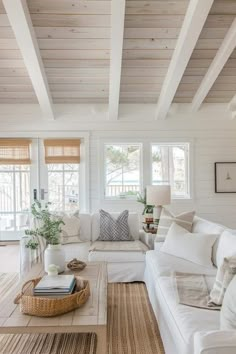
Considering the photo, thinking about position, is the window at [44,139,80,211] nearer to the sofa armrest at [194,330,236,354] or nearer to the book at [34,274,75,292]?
the book at [34,274,75,292]

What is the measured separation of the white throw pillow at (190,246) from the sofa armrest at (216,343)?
1.63 meters

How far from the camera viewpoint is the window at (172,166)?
5.99 metres

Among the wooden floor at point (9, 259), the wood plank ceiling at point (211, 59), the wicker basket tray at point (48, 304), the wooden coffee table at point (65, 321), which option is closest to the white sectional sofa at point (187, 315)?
the wooden coffee table at point (65, 321)

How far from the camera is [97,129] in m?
5.83

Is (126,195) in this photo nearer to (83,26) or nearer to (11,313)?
(83,26)

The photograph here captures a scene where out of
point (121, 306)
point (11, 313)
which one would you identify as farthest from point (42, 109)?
point (11, 313)

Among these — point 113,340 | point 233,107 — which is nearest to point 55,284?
point 113,340

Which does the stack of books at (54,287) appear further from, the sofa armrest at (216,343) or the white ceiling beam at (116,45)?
the white ceiling beam at (116,45)

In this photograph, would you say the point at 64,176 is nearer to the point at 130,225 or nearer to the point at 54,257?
the point at 130,225

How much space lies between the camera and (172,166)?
6.02 meters

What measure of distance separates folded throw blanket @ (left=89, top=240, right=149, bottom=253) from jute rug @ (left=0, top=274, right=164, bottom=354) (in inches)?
32.0

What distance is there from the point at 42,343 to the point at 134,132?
423 cm

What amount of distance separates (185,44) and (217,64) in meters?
0.86

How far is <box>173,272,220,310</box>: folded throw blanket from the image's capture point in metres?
1.97
